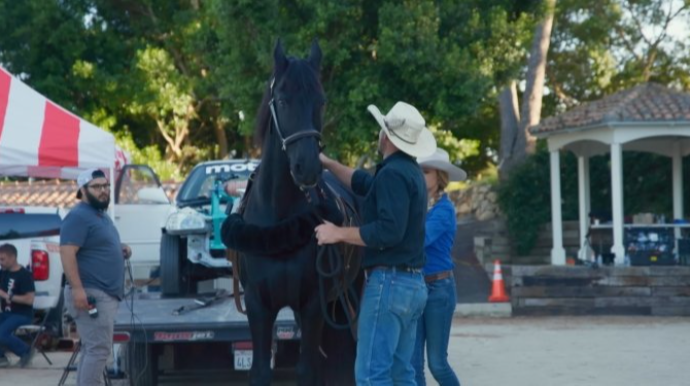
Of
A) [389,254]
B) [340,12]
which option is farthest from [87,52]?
[389,254]

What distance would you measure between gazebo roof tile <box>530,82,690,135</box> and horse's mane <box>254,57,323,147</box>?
49.5ft

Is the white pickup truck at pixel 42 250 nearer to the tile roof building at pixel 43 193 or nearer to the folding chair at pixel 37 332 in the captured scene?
the folding chair at pixel 37 332

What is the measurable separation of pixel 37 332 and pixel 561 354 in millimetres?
6389

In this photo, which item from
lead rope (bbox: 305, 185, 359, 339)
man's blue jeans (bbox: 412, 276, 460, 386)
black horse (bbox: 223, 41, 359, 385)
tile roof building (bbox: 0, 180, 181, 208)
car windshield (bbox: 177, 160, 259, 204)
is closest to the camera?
black horse (bbox: 223, 41, 359, 385)

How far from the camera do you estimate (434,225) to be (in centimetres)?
897

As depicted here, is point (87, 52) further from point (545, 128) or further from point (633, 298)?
point (633, 298)

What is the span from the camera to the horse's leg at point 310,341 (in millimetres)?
7965

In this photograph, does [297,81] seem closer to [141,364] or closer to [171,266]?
[141,364]

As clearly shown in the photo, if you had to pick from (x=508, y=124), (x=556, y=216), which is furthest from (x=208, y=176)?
(x=508, y=124)

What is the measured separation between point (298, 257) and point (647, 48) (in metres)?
30.0

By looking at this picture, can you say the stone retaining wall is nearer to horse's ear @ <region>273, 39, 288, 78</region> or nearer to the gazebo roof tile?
the gazebo roof tile

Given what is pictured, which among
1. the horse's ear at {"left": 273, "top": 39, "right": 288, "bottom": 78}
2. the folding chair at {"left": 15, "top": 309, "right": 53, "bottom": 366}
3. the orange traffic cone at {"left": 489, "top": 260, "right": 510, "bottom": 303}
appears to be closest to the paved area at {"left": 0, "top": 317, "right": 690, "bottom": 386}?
the folding chair at {"left": 15, "top": 309, "right": 53, "bottom": 366}

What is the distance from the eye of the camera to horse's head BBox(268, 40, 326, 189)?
23.3 ft

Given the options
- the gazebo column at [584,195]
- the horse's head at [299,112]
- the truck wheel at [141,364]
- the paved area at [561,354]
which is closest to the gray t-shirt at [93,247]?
the truck wheel at [141,364]
